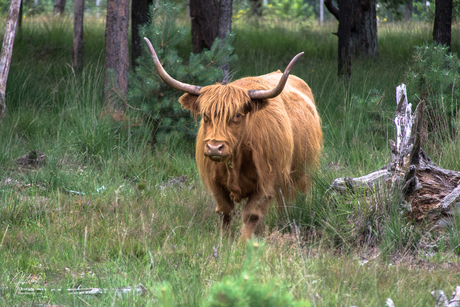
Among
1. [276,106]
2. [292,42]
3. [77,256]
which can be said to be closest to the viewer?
[77,256]

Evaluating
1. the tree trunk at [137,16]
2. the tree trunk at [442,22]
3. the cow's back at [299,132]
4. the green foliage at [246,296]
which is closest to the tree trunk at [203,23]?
the tree trunk at [137,16]

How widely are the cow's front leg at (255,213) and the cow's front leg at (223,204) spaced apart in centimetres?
19

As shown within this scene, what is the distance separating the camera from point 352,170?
184 inches

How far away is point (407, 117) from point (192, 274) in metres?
2.33

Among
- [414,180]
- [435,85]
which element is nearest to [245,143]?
[414,180]

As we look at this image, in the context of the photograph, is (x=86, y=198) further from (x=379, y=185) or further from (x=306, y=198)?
(x=379, y=185)

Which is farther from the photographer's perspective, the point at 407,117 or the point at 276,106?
the point at 276,106

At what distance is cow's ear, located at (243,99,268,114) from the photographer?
3.93 metres

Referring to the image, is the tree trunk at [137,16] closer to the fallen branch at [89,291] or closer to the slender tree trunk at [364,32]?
the slender tree trunk at [364,32]

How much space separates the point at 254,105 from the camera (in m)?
3.96

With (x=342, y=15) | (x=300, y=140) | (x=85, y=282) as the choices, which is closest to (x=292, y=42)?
(x=342, y=15)

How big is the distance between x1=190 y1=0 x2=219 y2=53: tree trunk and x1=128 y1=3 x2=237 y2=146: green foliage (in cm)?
304

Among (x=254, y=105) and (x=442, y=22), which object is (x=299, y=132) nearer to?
(x=254, y=105)

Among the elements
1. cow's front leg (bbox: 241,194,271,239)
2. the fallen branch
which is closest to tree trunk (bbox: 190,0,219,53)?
cow's front leg (bbox: 241,194,271,239)
